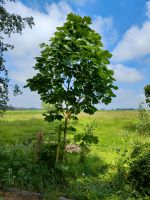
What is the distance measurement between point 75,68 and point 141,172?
4146mm

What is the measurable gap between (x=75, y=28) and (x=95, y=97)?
2492 mm

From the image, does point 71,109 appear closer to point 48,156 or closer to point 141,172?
point 48,156

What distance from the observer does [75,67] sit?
13.9 metres

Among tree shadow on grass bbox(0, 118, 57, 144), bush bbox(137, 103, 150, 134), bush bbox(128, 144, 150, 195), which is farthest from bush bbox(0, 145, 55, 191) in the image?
bush bbox(137, 103, 150, 134)

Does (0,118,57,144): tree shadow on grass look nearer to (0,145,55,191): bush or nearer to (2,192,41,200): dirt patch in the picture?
(0,145,55,191): bush

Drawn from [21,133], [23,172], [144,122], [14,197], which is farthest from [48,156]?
[21,133]

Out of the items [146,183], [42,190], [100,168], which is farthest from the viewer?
[100,168]

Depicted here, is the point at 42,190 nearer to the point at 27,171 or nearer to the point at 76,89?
the point at 27,171

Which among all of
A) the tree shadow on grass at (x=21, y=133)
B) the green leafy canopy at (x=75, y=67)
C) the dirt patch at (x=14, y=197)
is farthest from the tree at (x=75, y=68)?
the tree shadow on grass at (x=21, y=133)

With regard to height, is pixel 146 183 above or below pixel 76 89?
below

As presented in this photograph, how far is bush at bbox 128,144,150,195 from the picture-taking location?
44.1 feet

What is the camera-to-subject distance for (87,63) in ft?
45.0

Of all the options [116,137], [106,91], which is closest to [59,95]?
[106,91]

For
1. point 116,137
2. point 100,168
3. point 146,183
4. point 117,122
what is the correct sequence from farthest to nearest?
1. point 117,122
2. point 116,137
3. point 100,168
4. point 146,183
